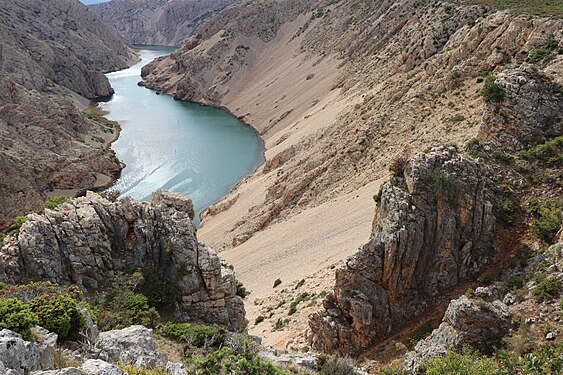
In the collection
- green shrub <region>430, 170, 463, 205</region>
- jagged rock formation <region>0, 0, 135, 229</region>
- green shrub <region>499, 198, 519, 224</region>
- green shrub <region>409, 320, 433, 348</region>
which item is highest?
jagged rock formation <region>0, 0, 135, 229</region>

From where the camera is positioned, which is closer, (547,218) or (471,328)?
(471,328)

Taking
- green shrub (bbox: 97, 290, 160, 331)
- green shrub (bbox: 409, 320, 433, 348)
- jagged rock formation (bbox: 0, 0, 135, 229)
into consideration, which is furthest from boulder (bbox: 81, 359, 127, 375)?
jagged rock formation (bbox: 0, 0, 135, 229)

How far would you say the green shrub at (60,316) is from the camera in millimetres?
13836

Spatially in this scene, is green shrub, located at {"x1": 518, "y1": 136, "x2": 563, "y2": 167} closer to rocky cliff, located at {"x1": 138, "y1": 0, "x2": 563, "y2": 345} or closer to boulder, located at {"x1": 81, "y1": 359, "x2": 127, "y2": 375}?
rocky cliff, located at {"x1": 138, "y1": 0, "x2": 563, "y2": 345}

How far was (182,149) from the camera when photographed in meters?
84.4

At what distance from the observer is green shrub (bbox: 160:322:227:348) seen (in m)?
18.0

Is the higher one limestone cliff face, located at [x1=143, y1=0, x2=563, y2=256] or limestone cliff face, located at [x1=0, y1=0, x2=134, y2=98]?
limestone cliff face, located at [x1=0, y1=0, x2=134, y2=98]

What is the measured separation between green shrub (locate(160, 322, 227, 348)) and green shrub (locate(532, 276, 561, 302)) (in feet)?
38.8

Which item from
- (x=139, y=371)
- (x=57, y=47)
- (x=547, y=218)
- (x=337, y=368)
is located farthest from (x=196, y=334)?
(x=57, y=47)

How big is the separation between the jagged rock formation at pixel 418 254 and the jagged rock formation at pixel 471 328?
4.52m

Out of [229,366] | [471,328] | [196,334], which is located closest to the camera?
[229,366]

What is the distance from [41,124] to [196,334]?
66744mm

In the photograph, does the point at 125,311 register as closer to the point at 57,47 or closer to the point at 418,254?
the point at 418,254

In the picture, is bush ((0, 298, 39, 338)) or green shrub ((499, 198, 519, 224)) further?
green shrub ((499, 198, 519, 224))
